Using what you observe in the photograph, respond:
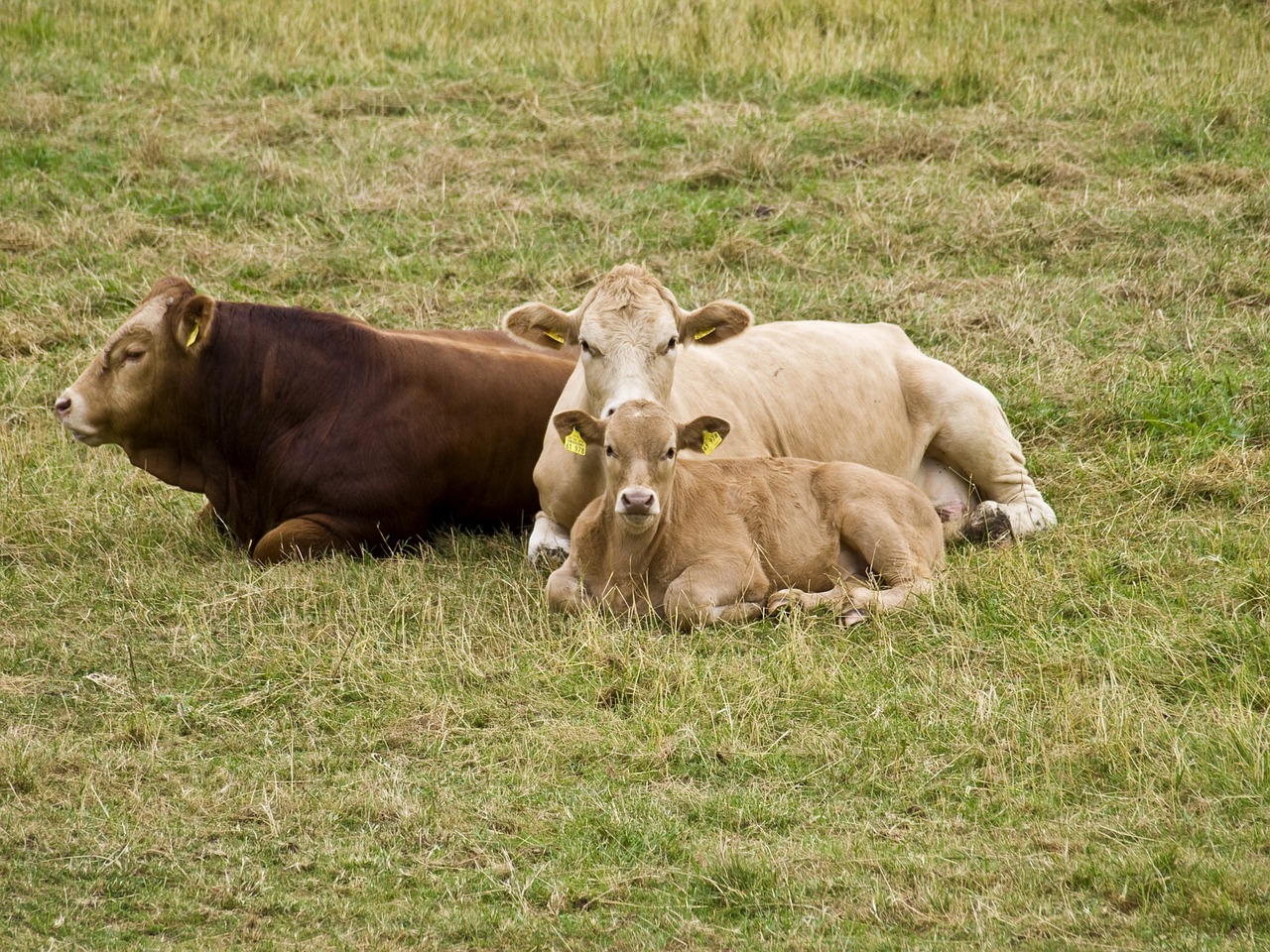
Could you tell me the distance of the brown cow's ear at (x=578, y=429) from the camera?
6.69 metres

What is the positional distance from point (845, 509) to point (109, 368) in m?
3.64

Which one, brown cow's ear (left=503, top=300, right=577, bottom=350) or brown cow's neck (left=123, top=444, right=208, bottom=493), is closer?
brown cow's ear (left=503, top=300, right=577, bottom=350)

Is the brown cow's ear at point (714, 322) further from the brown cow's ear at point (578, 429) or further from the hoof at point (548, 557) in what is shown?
the hoof at point (548, 557)

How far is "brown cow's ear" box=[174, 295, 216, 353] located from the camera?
7.96 m

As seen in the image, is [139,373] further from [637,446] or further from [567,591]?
[637,446]

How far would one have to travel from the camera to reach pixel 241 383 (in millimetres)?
8117

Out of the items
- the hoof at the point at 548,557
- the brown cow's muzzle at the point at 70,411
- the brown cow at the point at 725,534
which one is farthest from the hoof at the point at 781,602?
the brown cow's muzzle at the point at 70,411

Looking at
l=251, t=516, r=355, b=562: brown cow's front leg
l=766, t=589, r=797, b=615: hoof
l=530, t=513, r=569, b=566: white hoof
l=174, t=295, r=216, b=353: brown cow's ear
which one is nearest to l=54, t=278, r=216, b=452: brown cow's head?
l=174, t=295, r=216, b=353: brown cow's ear

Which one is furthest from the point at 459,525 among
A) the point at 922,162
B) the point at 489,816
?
the point at 922,162

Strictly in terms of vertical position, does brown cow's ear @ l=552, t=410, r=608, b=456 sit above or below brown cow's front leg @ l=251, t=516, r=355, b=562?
above

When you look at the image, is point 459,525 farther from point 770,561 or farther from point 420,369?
point 770,561

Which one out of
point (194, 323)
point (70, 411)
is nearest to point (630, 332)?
point (194, 323)

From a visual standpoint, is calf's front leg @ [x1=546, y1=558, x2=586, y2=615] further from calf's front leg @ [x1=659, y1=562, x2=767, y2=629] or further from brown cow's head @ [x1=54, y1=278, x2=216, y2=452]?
brown cow's head @ [x1=54, y1=278, x2=216, y2=452]

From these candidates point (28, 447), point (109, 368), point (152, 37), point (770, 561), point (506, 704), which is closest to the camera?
point (506, 704)
